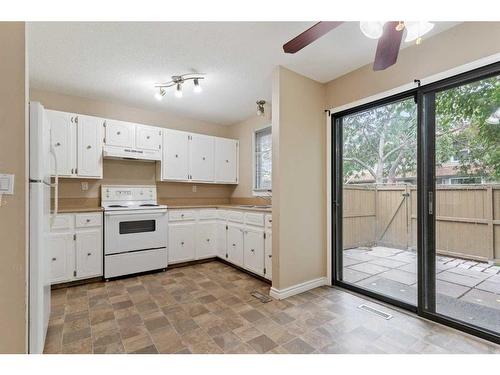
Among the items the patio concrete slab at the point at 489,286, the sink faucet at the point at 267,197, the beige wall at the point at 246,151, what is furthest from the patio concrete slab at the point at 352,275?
the beige wall at the point at 246,151

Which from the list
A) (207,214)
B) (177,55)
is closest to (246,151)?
(207,214)

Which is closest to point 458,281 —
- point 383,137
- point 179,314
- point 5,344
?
point 383,137

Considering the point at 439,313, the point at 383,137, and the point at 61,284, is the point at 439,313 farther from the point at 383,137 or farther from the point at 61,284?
the point at 61,284

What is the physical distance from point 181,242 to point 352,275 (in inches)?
94.3

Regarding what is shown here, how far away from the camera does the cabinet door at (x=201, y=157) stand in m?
4.14

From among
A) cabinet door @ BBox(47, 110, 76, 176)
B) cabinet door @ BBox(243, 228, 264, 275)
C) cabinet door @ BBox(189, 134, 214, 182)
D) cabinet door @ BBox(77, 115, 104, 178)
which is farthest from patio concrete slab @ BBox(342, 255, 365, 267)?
cabinet door @ BBox(47, 110, 76, 176)

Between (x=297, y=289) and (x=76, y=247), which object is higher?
(x=76, y=247)

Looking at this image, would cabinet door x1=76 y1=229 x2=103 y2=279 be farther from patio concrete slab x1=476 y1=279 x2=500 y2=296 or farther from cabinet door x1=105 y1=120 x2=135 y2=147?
patio concrete slab x1=476 y1=279 x2=500 y2=296

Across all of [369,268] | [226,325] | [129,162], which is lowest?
[226,325]

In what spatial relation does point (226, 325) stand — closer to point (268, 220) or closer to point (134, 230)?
point (268, 220)

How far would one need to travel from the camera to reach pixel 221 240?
3904 millimetres

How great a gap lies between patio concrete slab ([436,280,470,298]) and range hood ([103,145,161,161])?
3.78 metres

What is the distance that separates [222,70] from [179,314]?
8.32ft

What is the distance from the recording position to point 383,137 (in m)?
2.71
